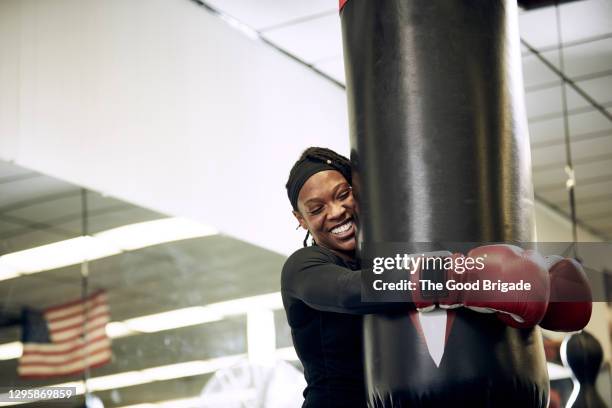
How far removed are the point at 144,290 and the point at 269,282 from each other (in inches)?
41.4

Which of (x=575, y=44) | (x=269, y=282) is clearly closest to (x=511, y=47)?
(x=269, y=282)

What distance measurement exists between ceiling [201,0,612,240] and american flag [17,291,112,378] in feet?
6.11

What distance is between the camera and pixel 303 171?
2.21 metres

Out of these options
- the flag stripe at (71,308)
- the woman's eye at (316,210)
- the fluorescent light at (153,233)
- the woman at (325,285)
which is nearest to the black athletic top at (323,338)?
the woman at (325,285)

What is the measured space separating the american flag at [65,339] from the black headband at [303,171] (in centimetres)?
190

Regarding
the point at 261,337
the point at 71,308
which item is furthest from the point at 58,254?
the point at 261,337

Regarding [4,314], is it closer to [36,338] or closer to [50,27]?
[36,338]

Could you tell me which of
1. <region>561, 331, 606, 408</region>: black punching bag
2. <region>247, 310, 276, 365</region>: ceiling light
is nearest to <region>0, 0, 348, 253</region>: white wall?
<region>247, 310, 276, 365</region>: ceiling light

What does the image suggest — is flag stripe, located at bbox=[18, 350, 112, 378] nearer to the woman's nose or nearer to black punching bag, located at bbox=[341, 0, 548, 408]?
the woman's nose

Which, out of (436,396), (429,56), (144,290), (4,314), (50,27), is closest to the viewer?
(436,396)

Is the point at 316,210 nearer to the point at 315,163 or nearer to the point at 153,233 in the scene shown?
the point at 315,163

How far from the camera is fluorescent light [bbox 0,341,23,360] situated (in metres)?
3.59

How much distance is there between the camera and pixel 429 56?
184 cm

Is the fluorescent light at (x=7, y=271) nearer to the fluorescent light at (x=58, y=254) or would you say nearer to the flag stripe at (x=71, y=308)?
the fluorescent light at (x=58, y=254)
